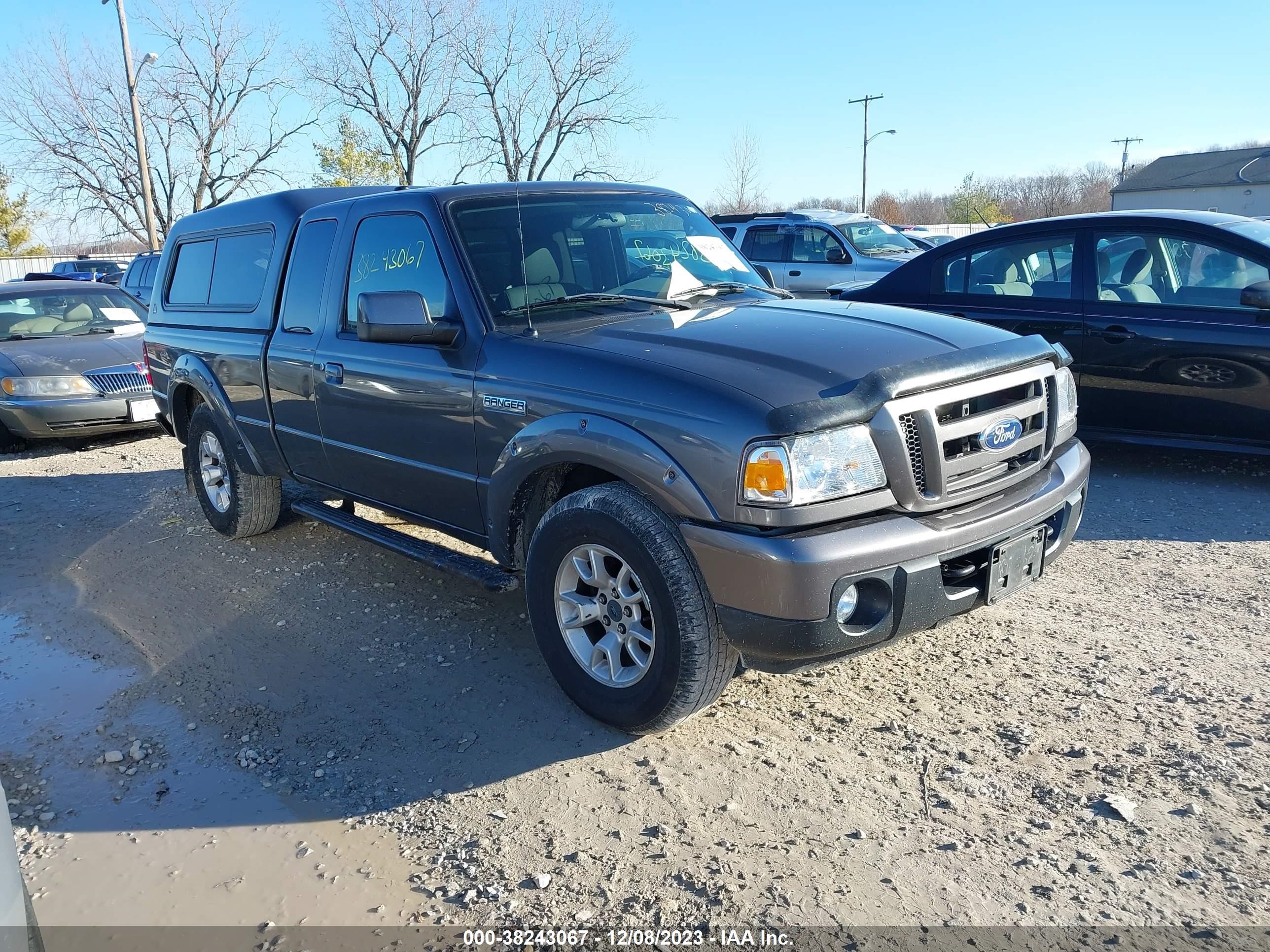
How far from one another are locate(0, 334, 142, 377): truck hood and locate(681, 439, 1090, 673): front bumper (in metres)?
8.26

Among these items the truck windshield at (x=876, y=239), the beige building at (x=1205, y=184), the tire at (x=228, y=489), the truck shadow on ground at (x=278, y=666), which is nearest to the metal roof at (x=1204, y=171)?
the beige building at (x=1205, y=184)

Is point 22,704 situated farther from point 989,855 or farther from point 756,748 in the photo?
point 989,855

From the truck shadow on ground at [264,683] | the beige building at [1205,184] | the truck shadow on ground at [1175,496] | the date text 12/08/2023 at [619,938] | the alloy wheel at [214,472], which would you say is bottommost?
the truck shadow on ground at [264,683]

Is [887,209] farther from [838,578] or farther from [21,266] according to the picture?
[838,578]

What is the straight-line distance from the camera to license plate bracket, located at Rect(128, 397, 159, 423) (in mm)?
9047

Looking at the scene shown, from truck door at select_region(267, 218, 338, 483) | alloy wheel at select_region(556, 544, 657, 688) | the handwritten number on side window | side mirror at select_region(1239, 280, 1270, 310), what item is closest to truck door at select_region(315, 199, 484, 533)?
the handwritten number on side window

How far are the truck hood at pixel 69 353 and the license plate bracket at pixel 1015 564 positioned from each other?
877 centimetres

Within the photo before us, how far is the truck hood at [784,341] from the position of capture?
3.04m

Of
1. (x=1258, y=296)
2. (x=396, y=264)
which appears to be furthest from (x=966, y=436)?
(x=1258, y=296)

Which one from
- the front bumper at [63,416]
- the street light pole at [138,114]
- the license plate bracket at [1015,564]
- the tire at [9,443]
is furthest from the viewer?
the street light pole at [138,114]

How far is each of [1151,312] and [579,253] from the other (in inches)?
157

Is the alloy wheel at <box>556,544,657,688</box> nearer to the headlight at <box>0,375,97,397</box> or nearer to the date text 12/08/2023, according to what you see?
the date text 12/08/2023

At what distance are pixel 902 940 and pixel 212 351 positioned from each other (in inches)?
191

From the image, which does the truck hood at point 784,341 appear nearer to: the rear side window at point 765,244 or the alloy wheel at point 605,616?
the alloy wheel at point 605,616
